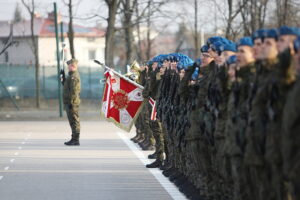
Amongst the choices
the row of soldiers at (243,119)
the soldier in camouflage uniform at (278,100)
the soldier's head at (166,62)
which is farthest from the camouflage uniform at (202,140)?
the soldier's head at (166,62)

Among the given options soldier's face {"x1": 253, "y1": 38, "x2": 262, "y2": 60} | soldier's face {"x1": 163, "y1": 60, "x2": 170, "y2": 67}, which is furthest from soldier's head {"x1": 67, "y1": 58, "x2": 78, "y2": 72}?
soldier's face {"x1": 253, "y1": 38, "x2": 262, "y2": 60}

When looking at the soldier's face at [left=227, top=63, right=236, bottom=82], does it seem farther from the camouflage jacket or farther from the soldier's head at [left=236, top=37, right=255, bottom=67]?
the camouflage jacket

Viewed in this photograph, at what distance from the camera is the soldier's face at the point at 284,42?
887 centimetres

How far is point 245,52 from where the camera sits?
33.8ft

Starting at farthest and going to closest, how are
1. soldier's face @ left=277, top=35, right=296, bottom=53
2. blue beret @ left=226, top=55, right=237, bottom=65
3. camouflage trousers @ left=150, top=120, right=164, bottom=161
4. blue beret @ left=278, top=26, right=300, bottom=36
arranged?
camouflage trousers @ left=150, top=120, right=164, bottom=161
blue beret @ left=226, top=55, right=237, bottom=65
blue beret @ left=278, top=26, right=300, bottom=36
soldier's face @ left=277, top=35, right=296, bottom=53

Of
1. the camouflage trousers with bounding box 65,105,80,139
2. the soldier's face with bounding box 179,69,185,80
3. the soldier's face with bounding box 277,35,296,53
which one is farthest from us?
the camouflage trousers with bounding box 65,105,80,139

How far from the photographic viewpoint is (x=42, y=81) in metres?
48.1

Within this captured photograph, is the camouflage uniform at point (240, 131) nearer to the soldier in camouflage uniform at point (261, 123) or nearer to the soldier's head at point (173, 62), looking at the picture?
the soldier in camouflage uniform at point (261, 123)

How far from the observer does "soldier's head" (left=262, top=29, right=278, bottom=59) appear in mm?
9250

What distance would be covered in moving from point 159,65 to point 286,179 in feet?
32.8

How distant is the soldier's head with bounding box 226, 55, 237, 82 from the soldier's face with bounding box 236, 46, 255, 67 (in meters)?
0.53

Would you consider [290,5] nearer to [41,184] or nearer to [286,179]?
[41,184]

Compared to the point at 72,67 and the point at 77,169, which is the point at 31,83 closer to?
the point at 72,67

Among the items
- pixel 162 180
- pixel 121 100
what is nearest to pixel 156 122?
pixel 162 180
